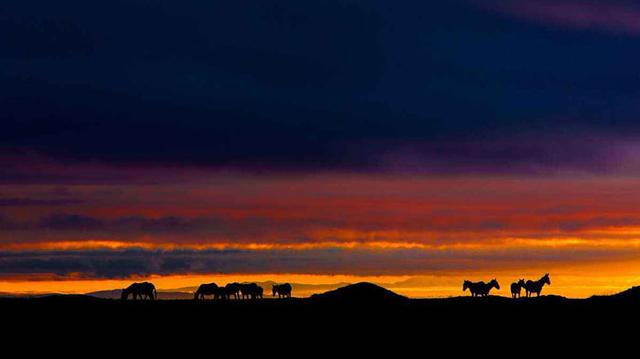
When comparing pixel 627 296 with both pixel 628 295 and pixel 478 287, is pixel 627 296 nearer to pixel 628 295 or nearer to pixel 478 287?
pixel 628 295

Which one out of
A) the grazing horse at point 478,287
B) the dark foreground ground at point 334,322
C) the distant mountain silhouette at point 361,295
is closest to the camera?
the dark foreground ground at point 334,322

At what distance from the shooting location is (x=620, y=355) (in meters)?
78.8

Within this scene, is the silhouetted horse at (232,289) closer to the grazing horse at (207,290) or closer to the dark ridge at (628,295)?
the grazing horse at (207,290)

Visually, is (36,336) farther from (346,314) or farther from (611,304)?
(611,304)

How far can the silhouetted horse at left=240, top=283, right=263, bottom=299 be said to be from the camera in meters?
117

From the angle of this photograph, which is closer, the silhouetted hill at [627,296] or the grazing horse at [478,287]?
the silhouetted hill at [627,296]

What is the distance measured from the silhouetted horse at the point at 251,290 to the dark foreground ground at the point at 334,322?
12.7m

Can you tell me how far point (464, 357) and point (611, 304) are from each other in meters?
25.5

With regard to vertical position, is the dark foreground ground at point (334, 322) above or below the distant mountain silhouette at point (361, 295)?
Result: below

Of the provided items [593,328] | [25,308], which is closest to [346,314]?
[593,328]

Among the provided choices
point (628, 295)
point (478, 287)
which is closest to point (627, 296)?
point (628, 295)

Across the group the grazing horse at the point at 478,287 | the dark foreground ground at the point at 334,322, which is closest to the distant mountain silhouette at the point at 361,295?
the dark foreground ground at the point at 334,322

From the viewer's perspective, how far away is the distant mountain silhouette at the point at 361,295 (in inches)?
3922

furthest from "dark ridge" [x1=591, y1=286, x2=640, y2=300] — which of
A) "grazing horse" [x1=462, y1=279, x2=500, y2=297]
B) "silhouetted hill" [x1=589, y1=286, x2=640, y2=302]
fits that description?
"grazing horse" [x1=462, y1=279, x2=500, y2=297]
